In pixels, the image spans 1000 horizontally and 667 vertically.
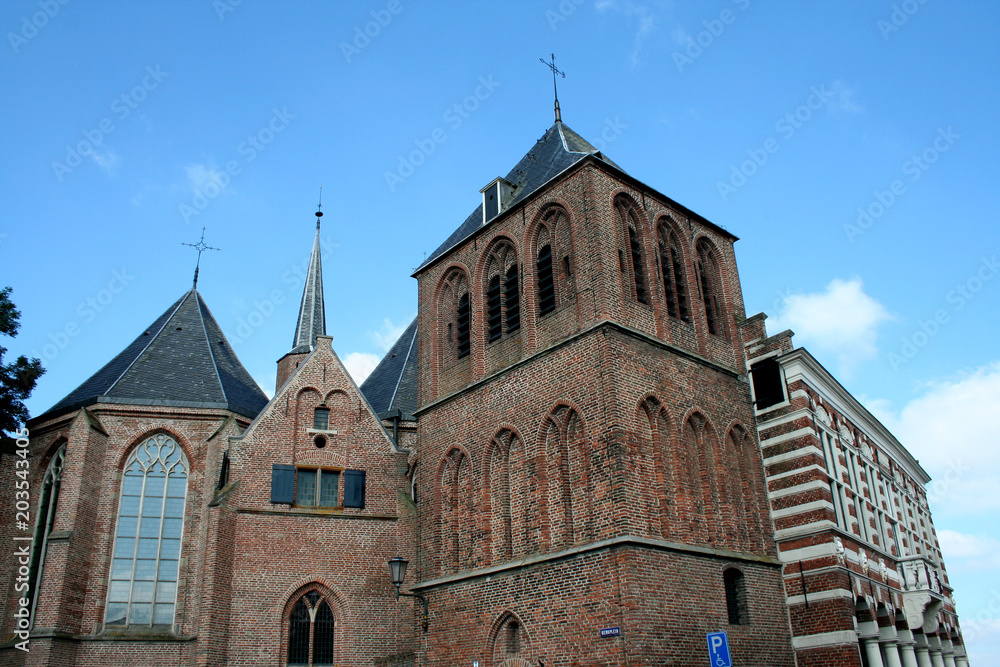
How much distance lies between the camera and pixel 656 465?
1780 centimetres

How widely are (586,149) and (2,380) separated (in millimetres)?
17096

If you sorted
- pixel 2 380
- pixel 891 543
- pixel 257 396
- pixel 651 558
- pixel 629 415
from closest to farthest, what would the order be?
pixel 651 558, pixel 629 415, pixel 2 380, pixel 891 543, pixel 257 396

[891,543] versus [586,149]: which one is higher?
[586,149]

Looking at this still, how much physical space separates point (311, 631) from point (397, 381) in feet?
31.9

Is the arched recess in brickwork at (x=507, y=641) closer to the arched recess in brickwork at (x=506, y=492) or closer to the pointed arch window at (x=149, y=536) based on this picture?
the arched recess in brickwork at (x=506, y=492)

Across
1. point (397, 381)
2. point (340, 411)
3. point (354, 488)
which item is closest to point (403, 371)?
point (397, 381)

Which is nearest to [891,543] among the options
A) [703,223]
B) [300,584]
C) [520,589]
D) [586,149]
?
[703,223]

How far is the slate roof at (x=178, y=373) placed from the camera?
951 inches

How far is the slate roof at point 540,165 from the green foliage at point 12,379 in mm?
10985

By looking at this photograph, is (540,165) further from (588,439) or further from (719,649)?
(719,649)

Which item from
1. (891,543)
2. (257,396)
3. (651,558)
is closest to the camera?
(651,558)

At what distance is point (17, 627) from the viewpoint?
2148 cm

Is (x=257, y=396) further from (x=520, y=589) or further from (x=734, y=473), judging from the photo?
(x=734, y=473)

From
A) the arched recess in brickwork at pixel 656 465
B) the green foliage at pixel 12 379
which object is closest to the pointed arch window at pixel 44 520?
the green foliage at pixel 12 379
